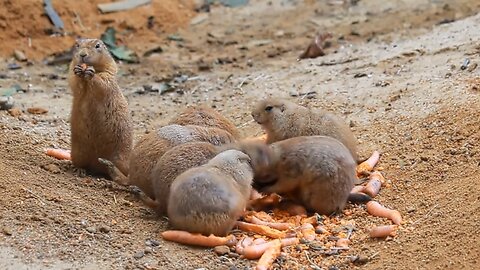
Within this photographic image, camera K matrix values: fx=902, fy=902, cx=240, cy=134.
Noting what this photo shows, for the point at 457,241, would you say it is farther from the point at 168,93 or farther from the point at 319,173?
the point at 168,93

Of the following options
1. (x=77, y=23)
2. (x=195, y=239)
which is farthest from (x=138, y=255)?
(x=77, y=23)

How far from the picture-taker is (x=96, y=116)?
8164 millimetres

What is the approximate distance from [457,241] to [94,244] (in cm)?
251

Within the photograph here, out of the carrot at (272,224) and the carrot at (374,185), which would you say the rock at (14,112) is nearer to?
the carrot at (272,224)

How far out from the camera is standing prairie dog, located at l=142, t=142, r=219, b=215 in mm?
7035

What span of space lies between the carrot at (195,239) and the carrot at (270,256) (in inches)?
12.0

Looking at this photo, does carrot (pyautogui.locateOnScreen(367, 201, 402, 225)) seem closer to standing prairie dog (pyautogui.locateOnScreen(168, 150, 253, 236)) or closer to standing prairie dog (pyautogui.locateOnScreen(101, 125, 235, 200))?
standing prairie dog (pyautogui.locateOnScreen(168, 150, 253, 236))

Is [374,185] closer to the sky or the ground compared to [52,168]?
closer to the ground

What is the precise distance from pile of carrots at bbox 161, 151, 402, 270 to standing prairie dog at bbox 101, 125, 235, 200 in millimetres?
764

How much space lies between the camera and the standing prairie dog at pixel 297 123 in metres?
7.96

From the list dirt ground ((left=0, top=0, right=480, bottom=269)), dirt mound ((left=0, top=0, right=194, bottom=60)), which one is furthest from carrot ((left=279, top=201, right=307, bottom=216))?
dirt mound ((left=0, top=0, right=194, bottom=60))

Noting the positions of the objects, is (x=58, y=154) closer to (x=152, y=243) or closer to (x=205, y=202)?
(x=152, y=243)

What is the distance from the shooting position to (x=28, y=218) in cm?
655

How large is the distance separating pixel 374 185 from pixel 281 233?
1.14m
